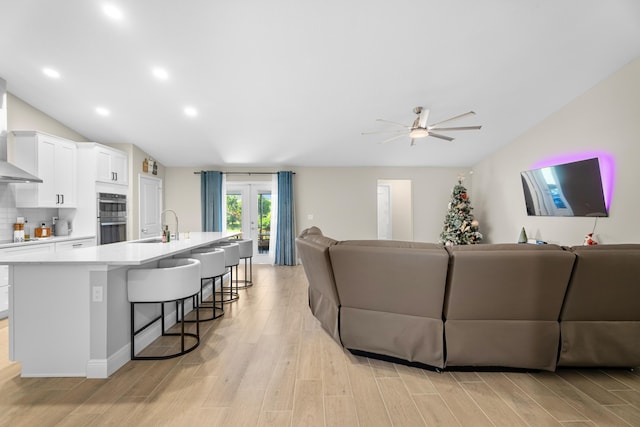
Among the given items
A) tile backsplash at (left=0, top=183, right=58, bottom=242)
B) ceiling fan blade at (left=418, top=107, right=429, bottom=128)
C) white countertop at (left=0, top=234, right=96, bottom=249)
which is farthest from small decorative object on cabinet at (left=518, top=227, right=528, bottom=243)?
tile backsplash at (left=0, top=183, right=58, bottom=242)

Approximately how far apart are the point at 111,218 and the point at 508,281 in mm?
5849

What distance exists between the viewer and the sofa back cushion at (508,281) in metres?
2.08

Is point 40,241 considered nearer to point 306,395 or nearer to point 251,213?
point 251,213

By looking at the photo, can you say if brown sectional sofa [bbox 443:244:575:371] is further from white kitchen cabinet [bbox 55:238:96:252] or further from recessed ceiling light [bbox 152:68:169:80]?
white kitchen cabinet [bbox 55:238:96:252]

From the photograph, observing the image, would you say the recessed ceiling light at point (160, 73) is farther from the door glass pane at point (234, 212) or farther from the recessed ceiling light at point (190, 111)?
the door glass pane at point (234, 212)

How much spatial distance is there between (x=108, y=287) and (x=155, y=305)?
2.63 feet

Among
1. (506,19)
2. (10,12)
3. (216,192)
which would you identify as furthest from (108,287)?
(216,192)

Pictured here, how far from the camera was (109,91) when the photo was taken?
4176 millimetres

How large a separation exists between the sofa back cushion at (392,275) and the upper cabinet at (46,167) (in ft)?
14.6

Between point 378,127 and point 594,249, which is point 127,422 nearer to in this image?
point 594,249

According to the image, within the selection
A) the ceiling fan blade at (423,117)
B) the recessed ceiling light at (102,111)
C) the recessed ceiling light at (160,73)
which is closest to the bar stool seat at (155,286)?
the recessed ceiling light at (160,73)

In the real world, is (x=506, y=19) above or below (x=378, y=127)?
above

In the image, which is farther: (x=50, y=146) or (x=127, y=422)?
(x=50, y=146)

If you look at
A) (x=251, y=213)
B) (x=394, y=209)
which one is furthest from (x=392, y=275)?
(x=394, y=209)
